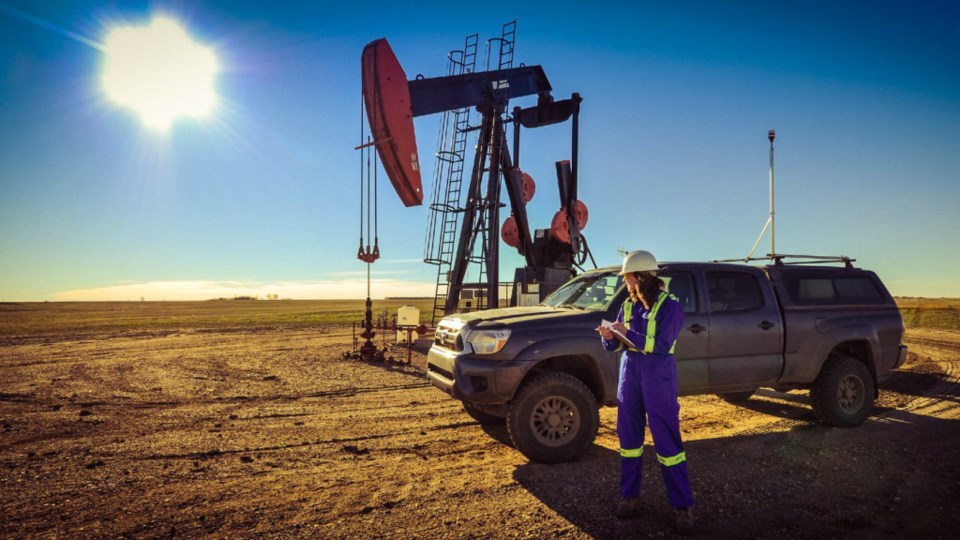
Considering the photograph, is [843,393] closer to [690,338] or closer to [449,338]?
[690,338]

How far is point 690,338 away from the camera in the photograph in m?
5.76

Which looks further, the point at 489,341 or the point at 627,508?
the point at 489,341

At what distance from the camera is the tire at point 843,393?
254 inches

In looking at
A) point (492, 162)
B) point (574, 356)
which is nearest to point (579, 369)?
point (574, 356)

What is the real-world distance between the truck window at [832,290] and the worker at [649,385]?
12.2ft

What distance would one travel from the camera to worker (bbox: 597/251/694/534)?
147 inches

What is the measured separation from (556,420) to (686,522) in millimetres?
1699

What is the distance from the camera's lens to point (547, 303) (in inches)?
262

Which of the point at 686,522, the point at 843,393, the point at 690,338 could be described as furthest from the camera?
the point at 843,393

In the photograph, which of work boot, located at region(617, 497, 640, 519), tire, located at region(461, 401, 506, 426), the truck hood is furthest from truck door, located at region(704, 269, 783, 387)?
tire, located at region(461, 401, 506, 426)

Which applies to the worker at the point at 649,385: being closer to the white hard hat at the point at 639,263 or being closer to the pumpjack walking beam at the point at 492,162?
the white hard hat at the point at 639,263

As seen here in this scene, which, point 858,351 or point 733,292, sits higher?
point 733,292

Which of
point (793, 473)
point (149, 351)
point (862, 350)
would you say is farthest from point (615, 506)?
point (149, 351)

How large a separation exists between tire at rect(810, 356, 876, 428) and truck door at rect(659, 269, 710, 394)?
1.90 m
